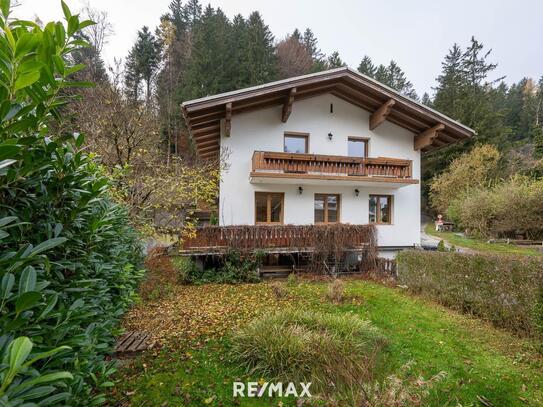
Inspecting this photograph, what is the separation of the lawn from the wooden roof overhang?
23.8 feet

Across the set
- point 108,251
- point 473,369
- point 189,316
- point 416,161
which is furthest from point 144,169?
point 416,161

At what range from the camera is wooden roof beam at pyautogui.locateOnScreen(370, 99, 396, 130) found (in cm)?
1166

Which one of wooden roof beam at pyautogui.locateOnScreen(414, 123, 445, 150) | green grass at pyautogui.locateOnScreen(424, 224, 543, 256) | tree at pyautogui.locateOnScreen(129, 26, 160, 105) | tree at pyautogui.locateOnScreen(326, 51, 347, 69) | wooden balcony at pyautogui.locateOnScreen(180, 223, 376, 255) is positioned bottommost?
green grass at pyautogui.locateOnScreen(424, 224, 543, 256)

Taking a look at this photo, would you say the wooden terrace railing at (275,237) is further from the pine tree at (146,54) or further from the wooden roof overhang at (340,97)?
the pine tree at (146,54)

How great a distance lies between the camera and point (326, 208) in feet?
41.1

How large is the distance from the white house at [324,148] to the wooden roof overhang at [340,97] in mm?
44

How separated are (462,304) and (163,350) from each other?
264 inches

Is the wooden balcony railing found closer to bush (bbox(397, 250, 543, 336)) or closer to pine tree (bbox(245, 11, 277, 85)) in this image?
bush (bbox(397, 250, 543, 336))

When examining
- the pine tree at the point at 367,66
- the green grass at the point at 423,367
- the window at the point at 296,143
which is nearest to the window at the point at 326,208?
the window at the point at 296,143

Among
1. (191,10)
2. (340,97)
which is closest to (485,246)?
(340,97)

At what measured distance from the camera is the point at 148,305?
20.8ft

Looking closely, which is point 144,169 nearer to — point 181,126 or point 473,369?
point 473,369

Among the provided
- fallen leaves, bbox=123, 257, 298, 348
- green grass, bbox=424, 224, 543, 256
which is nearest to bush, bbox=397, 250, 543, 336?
fallen leaves, bbox=123, 257, 298, 348

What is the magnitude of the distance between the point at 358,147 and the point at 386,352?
10600 millimetres
